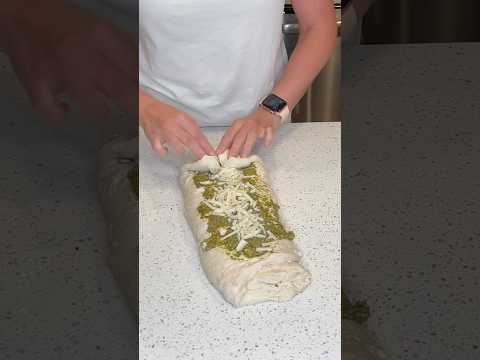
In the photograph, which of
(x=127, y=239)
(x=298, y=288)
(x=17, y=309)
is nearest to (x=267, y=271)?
(x=298, y=288)

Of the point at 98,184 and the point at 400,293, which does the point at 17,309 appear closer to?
the point at 98,184

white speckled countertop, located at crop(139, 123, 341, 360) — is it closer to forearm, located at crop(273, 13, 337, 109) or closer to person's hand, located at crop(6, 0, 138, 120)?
forearm, located at crop(273, 13, 337, 109)

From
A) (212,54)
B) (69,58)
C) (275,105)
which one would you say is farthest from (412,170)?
(69,58)

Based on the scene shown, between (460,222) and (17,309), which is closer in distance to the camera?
(17,309)

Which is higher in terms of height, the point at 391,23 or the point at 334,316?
the point at 391,23

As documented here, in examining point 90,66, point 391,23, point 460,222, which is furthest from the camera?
point 460,222

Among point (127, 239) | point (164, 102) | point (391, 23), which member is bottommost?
point (127, 239)

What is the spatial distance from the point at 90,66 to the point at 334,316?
15.0 inches

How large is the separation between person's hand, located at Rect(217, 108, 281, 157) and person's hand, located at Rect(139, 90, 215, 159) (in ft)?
0.11

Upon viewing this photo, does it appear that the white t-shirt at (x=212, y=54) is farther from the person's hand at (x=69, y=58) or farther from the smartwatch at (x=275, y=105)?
the person's hand at (x=69, y=58)

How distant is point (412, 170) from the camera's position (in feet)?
2.76

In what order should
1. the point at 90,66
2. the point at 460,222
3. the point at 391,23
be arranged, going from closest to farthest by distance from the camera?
the point at 90,66 → the point at 391,23 → the point at 460,222

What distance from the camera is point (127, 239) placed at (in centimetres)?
71

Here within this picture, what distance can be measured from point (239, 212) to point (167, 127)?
0.44 feet
